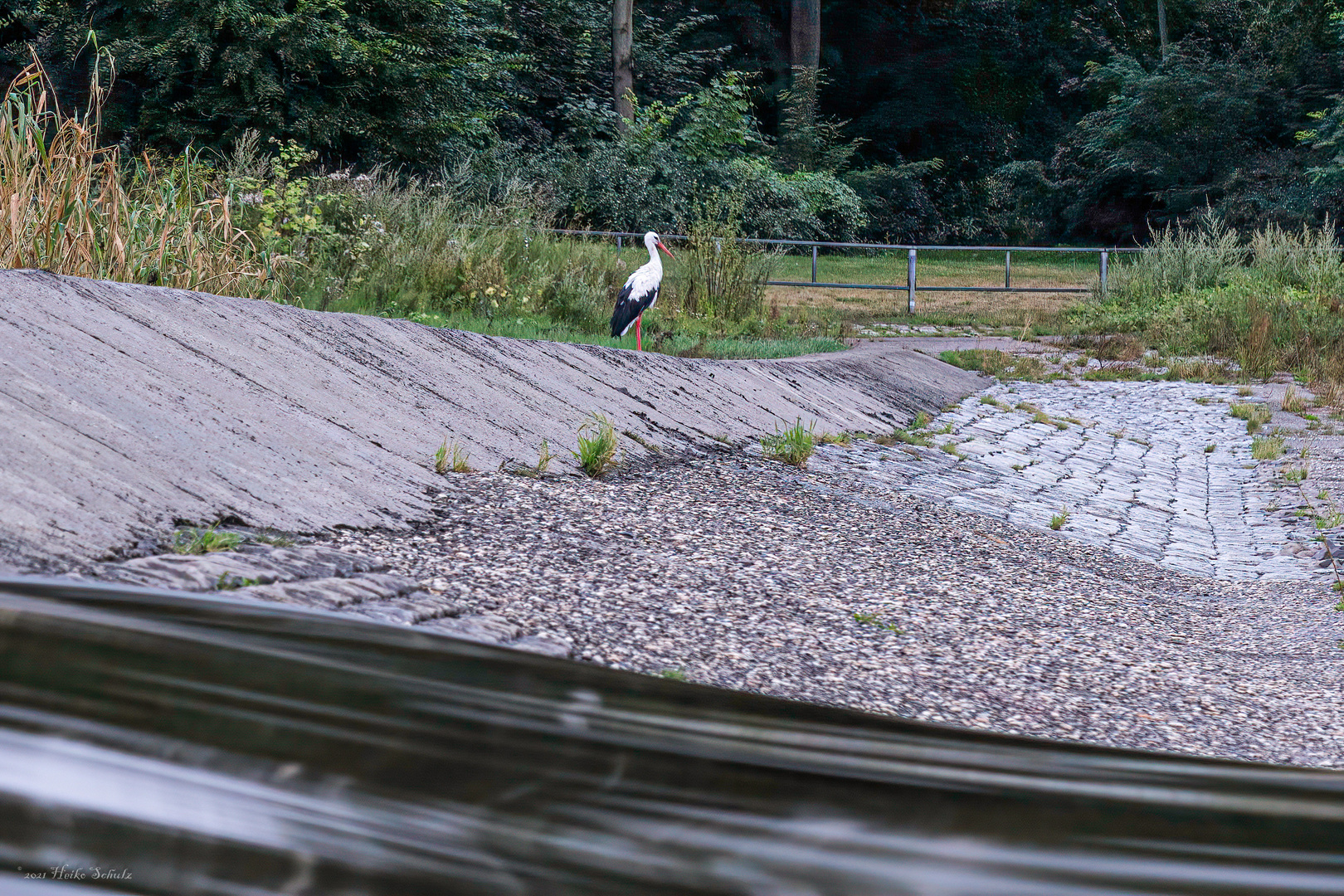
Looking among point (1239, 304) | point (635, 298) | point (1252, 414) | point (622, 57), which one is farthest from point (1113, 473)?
point (622, 57)

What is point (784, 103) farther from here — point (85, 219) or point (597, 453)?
point (597, 453)

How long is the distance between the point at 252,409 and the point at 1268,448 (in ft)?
25.2

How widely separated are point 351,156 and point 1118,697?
17.4m

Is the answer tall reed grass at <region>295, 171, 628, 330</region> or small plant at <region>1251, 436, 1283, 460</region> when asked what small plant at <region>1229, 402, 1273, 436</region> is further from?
tall reed grass at <region>295, 171, 628, 330</region>

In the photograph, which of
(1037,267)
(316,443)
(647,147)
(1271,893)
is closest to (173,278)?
(316,443)

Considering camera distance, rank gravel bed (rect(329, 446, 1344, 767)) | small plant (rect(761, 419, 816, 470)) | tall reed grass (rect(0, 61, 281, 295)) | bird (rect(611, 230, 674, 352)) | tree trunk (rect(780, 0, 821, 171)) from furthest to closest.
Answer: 1. tree trunk (rect(780, 0, 821, 171))
2. bird (rect(611, 230, 674, 352))
3. small plant (rect(761, 419, 816, 470))
4. tall reed grass (rect(0, 61, 281, 295))
5. gravel bed (rect(329, 446, 1344, 767))

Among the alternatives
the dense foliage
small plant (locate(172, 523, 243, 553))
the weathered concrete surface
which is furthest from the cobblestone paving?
the dense foliage

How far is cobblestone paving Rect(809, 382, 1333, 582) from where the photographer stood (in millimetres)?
6680

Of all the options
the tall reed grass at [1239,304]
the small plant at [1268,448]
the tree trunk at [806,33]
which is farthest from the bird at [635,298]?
the tree trunk at [806,33]

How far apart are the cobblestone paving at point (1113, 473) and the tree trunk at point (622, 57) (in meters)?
17.2

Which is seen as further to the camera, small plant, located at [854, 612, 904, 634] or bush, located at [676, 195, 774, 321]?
bush, located at [676, 195, 774, 321]

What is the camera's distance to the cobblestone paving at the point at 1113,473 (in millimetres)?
6680

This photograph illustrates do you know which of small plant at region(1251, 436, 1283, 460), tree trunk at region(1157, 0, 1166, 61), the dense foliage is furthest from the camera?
tree trunk at region(1157, 0, 1166, 61)

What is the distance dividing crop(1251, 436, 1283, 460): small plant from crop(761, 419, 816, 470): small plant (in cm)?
416
